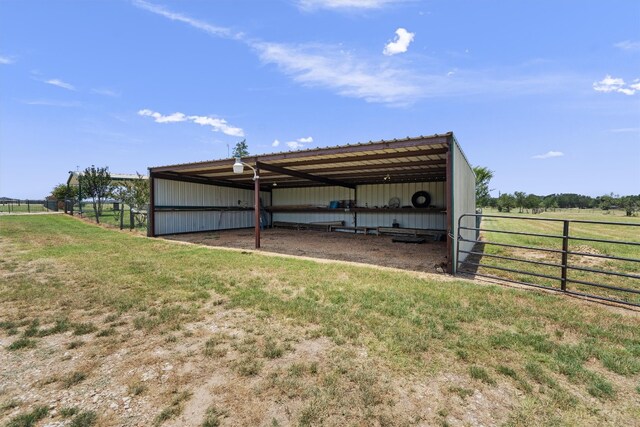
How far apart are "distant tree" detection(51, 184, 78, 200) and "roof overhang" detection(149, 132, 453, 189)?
2558cm

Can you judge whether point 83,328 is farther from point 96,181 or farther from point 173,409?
point 96,181

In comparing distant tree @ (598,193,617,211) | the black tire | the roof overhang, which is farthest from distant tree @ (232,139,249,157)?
distant tree @ (598,193,617,211)

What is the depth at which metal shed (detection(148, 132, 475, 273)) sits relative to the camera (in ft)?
25.9

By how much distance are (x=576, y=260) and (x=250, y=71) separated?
15.5 meters

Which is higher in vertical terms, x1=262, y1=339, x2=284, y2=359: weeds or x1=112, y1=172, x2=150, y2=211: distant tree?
x1=112, y1=172, x2=150, y2=211: distant tree

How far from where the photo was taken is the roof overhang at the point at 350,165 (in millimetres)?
6892

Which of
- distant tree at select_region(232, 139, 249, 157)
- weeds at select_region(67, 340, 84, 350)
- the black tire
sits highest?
distant tree at select_region(232, 139, 249, 157)

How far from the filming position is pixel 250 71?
14.8 meters

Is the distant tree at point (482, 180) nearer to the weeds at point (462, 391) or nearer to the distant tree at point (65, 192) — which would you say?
the weeds at point (462, 391)

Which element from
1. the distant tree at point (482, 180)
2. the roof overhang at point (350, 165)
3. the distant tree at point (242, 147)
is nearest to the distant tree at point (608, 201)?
the distant tree at point (482, 180)

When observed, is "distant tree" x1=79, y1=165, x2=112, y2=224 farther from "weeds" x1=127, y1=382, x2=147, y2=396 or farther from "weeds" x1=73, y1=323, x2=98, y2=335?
"weeds" x1=127, y1=382, x2=147, y2=396

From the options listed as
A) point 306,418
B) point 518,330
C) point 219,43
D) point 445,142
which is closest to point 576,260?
point 445,142

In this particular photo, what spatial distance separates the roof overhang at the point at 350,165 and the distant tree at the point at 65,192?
1007 inches

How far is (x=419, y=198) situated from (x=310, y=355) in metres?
11.5
